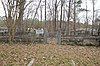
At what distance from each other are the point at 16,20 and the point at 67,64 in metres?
8.48

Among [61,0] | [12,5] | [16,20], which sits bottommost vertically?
[16,20]

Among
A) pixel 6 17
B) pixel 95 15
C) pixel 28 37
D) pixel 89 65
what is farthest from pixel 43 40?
pixel 95 15

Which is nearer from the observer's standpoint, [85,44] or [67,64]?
[67,64]

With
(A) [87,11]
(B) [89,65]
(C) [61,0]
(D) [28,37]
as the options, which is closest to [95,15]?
(A) [87,11]

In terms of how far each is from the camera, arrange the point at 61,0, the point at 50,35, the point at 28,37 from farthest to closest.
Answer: the point at 61,0
the point at 50,35
the point at 28,37

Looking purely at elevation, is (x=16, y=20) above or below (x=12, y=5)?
below

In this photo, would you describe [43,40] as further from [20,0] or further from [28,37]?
[20,0]

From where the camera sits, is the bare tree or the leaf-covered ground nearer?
the leaf-covered ground

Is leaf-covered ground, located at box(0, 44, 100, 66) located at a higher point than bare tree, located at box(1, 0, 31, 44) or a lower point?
lower

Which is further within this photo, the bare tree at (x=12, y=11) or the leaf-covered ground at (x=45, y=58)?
the bare tree at (x=12, y=11)

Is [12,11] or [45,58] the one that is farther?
[12,11]

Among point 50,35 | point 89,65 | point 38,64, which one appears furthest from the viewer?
point 50,35

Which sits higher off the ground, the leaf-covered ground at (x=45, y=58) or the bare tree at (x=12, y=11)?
the bare tree at (x=12, y=11)

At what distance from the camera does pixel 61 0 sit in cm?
3109
